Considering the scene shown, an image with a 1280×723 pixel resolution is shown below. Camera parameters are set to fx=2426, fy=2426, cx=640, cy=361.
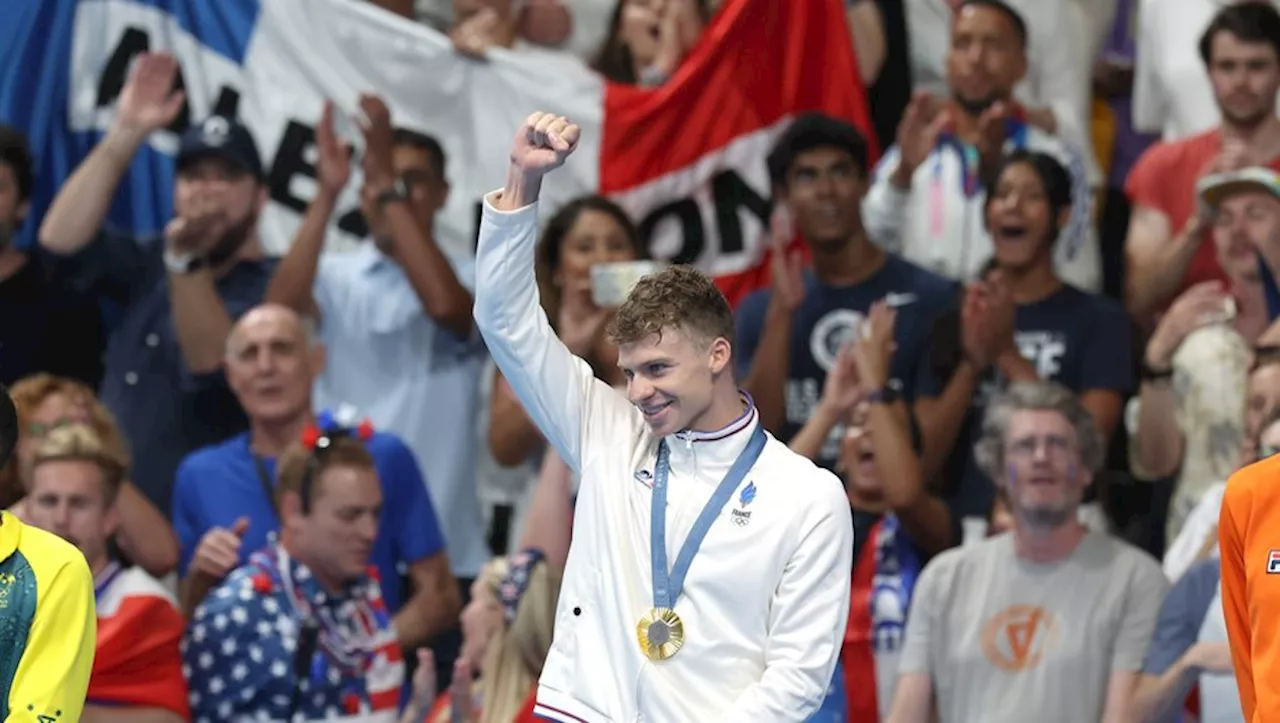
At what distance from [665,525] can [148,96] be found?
15.9 ft

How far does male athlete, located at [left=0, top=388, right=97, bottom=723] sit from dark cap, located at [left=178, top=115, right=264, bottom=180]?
404 centimetres

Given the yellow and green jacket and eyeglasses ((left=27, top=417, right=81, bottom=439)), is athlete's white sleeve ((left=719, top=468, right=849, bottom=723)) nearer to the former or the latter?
the yellow and green jacket

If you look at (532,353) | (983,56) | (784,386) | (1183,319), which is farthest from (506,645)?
(983,56)

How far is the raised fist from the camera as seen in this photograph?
5.56 metres

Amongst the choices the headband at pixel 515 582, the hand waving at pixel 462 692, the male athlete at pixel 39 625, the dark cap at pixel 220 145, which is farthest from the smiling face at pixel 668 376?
the dark cap at pixel 220 145

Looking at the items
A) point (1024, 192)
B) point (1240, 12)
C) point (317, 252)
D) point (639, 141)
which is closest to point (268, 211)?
point (317, 252)

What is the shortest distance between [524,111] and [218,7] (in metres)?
1.41

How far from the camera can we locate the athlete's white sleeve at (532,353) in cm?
565

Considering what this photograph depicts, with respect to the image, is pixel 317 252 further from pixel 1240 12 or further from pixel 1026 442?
pixel 1240 12

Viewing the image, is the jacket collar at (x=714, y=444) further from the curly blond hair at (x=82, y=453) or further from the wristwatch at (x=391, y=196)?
the wristwatch at (x=391, y=196)

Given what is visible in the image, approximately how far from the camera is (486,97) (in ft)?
33.5

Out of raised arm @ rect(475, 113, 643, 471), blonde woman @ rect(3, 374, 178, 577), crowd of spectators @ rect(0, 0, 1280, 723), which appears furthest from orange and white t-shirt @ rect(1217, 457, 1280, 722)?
blonde woman @ rect(3, 374, 178, 577)

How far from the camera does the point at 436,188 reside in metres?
9.84

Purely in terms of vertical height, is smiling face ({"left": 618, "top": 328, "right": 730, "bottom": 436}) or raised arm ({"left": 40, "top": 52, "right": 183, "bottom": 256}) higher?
raised arm ({"left": 40, "top": 52, "right": 183, "bottom": 256})
